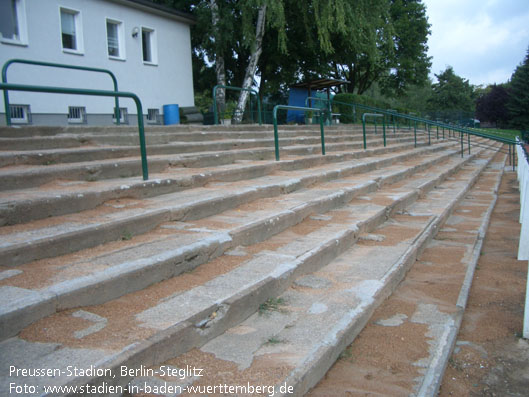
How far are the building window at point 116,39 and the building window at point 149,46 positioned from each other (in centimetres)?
116

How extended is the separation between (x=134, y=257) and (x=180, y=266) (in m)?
0.29

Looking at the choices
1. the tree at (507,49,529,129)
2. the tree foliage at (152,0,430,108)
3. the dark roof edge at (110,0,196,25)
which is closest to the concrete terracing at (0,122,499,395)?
the dark roof edge at (110,0,196,25)

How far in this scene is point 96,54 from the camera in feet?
42.0

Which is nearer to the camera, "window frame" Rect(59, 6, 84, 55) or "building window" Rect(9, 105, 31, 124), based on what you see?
"building window" Rect(9, 105, 31, 124)

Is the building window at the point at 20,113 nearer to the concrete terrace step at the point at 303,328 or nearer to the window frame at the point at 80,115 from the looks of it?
the window frame at the point at 80,115

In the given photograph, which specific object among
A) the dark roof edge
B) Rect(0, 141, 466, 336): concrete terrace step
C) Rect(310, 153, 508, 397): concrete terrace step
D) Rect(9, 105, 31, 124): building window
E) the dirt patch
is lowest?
the dirt patch

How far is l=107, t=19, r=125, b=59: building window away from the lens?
13.5 metres

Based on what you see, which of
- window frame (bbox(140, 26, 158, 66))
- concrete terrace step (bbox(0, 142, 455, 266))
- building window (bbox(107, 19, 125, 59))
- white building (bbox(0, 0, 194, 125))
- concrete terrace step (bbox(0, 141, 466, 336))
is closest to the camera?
concrete terrace step (bbox(0, 141, 466, 336))

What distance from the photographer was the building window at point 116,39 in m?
13.5

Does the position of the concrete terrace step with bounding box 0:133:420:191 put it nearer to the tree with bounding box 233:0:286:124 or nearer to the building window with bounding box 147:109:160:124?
the tree with bounding box 233:0:286:124

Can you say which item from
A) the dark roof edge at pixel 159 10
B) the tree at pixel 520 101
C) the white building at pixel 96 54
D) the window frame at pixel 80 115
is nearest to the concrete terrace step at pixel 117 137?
the white building at pixel 96 54

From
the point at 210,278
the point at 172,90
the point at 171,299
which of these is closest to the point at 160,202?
the point at 210,278

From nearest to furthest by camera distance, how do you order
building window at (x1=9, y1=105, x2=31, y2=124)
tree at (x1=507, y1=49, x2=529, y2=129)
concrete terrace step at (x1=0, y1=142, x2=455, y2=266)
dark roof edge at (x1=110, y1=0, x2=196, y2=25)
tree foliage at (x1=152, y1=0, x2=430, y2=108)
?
1. concrete terrace step at (x1=0, y1=142, x2=455, y2=266)
2. building window at (x1=9, y1=105, x2=31, y2=124)
3. dark roof edge at (x1=110, y1=0, x2=196, y2=25)
4. tree foliage at (x1=152, y1=0, x2=430, y2=108)
5. tree at (x1=507, y1=49, x2=529, y2=129)

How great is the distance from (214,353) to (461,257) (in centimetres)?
304
